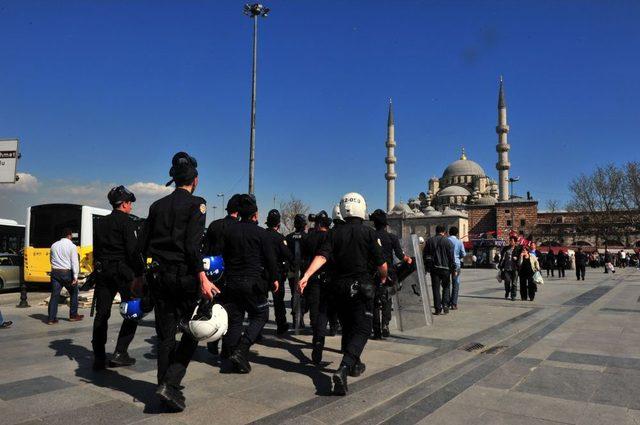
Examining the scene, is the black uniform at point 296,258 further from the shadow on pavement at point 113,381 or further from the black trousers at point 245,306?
the shadow on pavement at point 113,381

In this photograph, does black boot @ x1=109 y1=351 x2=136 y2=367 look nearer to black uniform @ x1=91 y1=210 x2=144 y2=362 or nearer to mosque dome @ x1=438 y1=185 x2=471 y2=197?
black uniform @ x1=91 y1=210 x2=144 y2=362

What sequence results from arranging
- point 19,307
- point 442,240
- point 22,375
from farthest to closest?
point 19,307 < point 442,240 < point 22,375

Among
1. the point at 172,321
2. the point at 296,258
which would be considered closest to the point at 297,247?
the point at 296,258

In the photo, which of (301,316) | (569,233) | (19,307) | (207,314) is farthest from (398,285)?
(569,233)

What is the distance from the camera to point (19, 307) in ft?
35.1

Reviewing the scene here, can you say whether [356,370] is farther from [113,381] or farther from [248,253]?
[113,381]

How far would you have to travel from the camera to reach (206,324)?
3625 millimetres

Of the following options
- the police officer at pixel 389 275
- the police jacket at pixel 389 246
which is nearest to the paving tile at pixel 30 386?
the police officer at pixel 389 275

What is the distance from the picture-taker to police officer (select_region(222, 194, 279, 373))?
4805mm

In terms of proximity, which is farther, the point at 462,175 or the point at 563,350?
the point at 462,175

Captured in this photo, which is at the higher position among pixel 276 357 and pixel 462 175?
pixel 462 175

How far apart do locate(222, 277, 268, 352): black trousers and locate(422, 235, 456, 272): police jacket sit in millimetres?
5509

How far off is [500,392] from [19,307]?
10578 mm

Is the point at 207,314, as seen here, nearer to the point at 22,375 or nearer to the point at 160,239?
the point at 160,239
